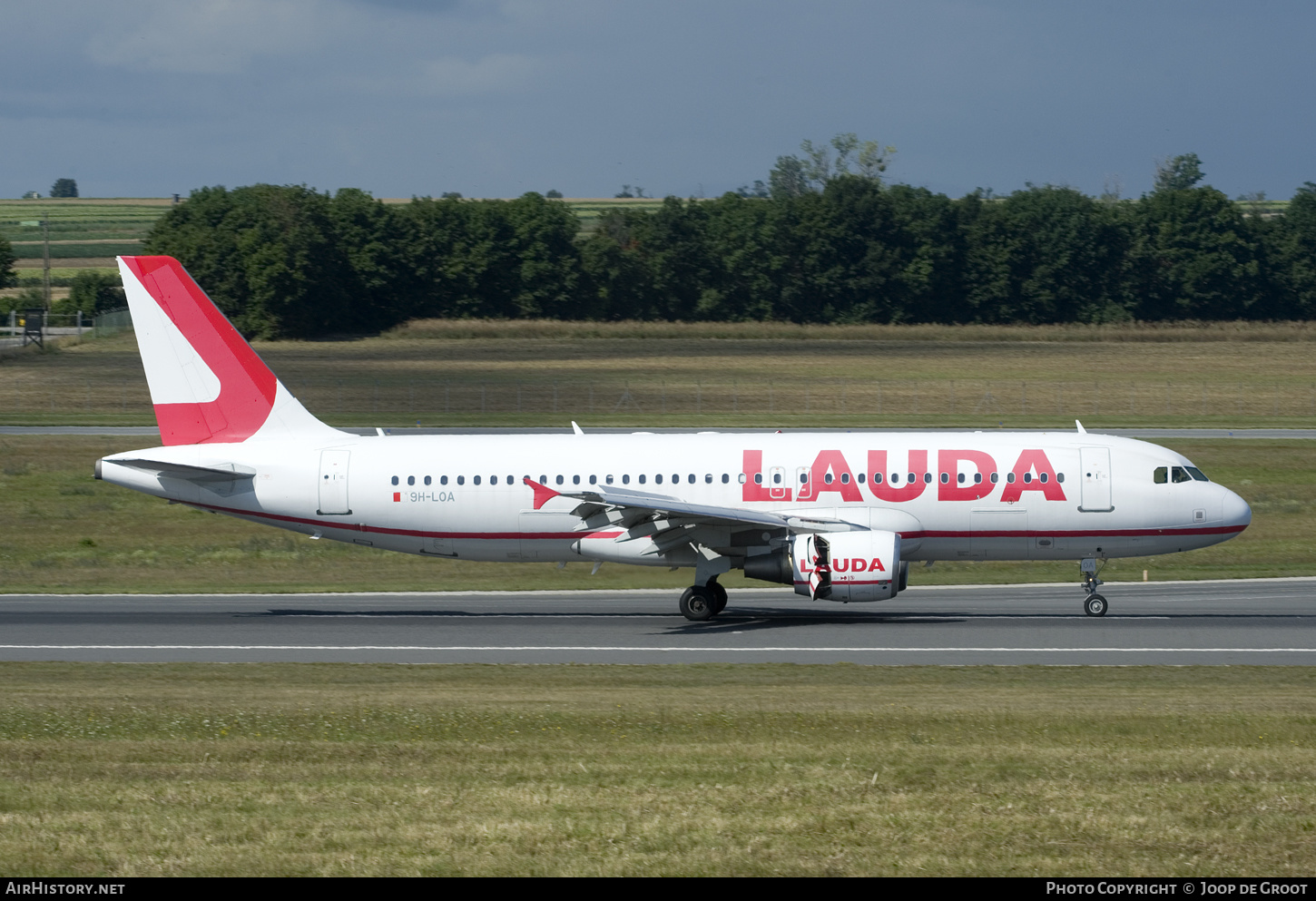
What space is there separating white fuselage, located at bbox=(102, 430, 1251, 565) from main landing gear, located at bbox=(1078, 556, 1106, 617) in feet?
0.65

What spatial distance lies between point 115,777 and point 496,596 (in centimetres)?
2059

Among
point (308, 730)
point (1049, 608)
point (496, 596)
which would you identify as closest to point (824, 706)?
point (308, 730)

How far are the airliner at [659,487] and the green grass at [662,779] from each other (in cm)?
831

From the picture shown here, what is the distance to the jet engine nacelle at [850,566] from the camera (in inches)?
1063

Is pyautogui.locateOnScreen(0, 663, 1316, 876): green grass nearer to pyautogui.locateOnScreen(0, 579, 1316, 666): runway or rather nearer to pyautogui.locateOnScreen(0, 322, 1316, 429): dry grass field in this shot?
Answer: pyautogui.locateOnScreen(0, 579, 1316, 666): runway

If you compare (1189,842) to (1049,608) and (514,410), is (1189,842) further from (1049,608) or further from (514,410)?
(514,410)

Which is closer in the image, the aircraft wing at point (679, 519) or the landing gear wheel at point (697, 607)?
the aircraft wing at point (679, 519)

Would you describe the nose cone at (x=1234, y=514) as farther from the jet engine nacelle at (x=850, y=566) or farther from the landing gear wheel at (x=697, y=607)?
the landing gear wheel at (x=697, y=607)

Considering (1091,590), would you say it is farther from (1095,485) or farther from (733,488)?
(733,488)

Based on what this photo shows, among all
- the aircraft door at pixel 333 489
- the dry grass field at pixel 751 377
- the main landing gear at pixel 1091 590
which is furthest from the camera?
the dry grass field at pixel 751 377

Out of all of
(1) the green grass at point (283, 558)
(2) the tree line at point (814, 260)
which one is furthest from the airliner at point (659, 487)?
(2) the tree line at point (814, 260)

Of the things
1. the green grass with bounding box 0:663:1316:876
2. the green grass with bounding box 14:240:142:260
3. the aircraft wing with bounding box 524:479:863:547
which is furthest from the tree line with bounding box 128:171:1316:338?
the green grass with bounding box 0:663:1316:876

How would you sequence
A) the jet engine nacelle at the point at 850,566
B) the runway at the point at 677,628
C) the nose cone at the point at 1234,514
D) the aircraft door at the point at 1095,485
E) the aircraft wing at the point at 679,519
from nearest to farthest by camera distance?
the runway at the point at 677,628 < the jet engine nacelle at the point at 850,566 < the aircraft wing at the point at 679,519 < the aircraft door at the point at 1095,485 < the nose cone at the point at 1234,514

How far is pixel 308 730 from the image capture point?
1578cm
